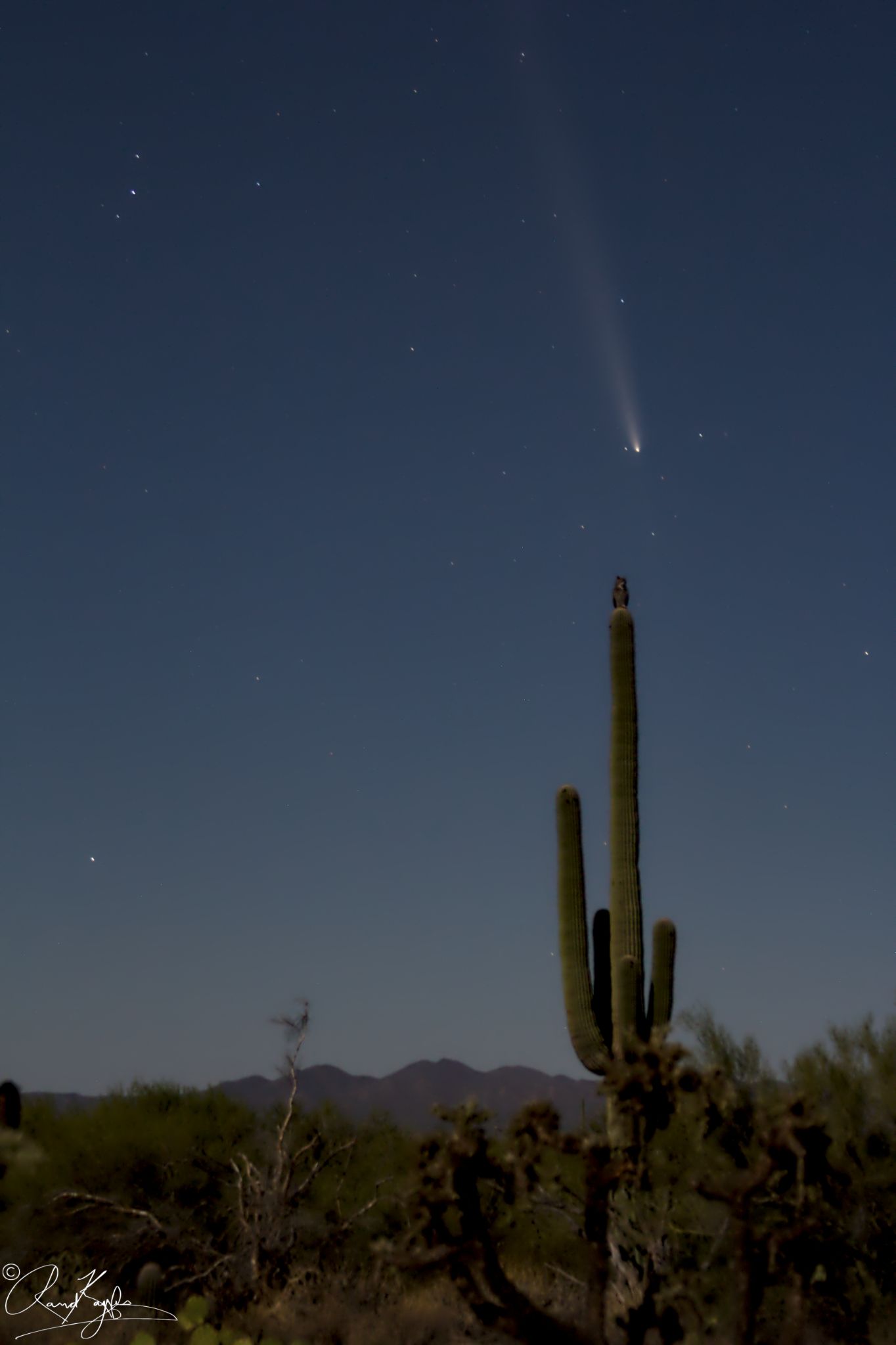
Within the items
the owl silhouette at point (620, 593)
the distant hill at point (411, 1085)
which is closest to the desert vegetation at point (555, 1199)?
the owl silhouette at point (620, 593)

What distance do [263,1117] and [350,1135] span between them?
2980 millimetres

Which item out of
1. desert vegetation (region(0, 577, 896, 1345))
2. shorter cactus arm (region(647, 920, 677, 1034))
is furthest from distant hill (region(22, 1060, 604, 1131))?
shorter cactus arm (region(647, 920, 677, 1034))

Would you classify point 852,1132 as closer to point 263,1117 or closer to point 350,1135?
point 350,1135

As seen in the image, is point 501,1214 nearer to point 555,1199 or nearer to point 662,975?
point 662,975

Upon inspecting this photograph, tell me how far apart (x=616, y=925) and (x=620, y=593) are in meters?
5.06

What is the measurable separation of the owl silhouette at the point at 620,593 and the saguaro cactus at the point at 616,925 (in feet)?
1.15

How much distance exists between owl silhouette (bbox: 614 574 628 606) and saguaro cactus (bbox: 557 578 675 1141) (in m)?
0.35

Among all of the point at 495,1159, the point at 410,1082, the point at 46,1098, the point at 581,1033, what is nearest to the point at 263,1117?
the point at 46,1098

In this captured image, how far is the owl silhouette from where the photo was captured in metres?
17.4

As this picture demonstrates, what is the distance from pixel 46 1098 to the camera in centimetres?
2794

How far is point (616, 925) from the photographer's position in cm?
1527
